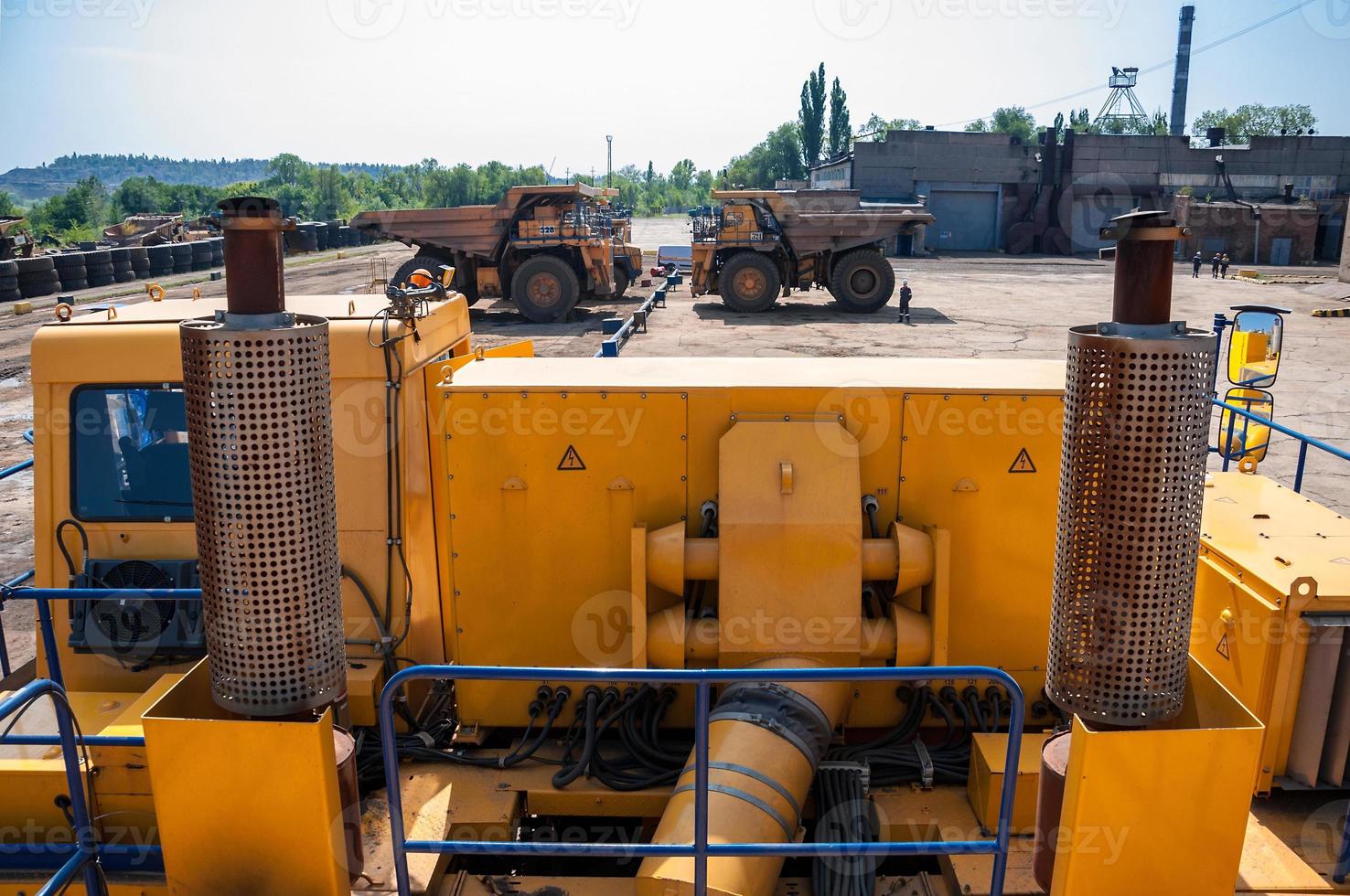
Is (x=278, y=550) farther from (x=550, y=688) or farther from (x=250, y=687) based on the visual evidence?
(x=550, y=688)

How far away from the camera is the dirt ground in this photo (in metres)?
11.8

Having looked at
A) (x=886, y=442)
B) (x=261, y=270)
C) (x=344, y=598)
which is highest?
(x=261, y=270)

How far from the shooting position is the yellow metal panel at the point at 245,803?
2914 mm

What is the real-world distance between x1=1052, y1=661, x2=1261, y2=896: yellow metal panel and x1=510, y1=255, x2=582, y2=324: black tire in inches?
739

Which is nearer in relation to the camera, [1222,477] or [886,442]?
[886,442]

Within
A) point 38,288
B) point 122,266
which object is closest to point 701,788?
point 38,288

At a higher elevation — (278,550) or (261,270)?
(261,270)

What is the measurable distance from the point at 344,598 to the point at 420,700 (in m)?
0.59

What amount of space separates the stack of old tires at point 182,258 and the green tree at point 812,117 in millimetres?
53168

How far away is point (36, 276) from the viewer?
28.4 meters

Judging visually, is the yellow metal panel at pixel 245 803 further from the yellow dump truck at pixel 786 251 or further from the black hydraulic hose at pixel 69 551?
the yellow dump truck at pixel 786 251

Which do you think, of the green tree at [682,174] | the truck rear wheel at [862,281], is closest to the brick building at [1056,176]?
the truck rear wheel at [862,281]

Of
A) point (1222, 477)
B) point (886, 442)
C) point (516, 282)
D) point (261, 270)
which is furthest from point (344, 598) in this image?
point (516, 282)

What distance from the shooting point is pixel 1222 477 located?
5.27 meters
